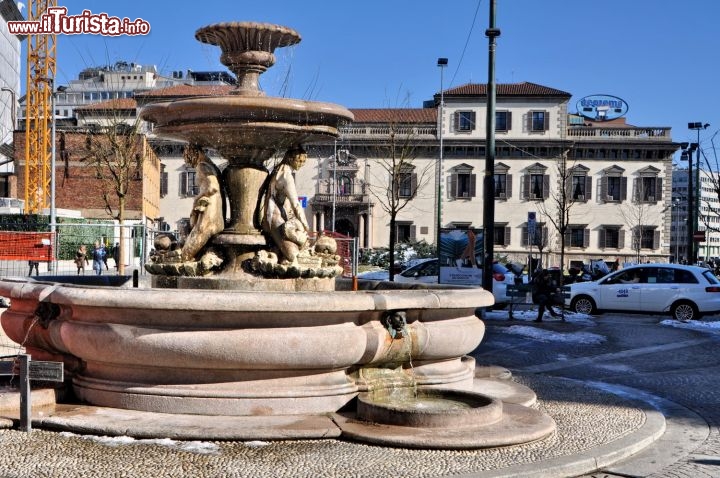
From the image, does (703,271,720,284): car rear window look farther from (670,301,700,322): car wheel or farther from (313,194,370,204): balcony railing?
(313,194,370,204): balcony railing

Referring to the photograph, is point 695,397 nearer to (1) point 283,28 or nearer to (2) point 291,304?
(2) point 291,304

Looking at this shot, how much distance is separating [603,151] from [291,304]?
7155 cm

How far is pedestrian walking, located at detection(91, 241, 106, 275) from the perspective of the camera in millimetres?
23534

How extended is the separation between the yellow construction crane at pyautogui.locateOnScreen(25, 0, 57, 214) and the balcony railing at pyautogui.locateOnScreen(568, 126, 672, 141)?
4247cm

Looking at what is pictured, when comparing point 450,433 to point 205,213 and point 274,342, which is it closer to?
point 274,342

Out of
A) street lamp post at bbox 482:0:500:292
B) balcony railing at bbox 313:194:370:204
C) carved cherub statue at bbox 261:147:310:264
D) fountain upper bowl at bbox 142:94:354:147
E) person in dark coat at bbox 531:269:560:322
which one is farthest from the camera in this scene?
balcony railing at bbox 313:194:370:204

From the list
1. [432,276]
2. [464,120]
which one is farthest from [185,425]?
[464,120]

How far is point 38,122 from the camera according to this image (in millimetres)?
63875

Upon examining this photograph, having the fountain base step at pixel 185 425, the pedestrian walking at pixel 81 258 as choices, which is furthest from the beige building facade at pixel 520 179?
the fountain base step at pixel 185 425

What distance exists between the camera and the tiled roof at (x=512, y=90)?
74.1 metres

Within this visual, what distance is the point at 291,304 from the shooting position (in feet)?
23.6

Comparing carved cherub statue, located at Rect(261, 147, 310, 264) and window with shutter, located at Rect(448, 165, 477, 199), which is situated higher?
window with shutter, located at Rect(448, 165, 477, 199)

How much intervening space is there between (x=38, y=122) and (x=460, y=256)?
49.4 m

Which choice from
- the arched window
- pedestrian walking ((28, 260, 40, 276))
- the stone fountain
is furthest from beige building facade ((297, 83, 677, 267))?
the stone fountain
